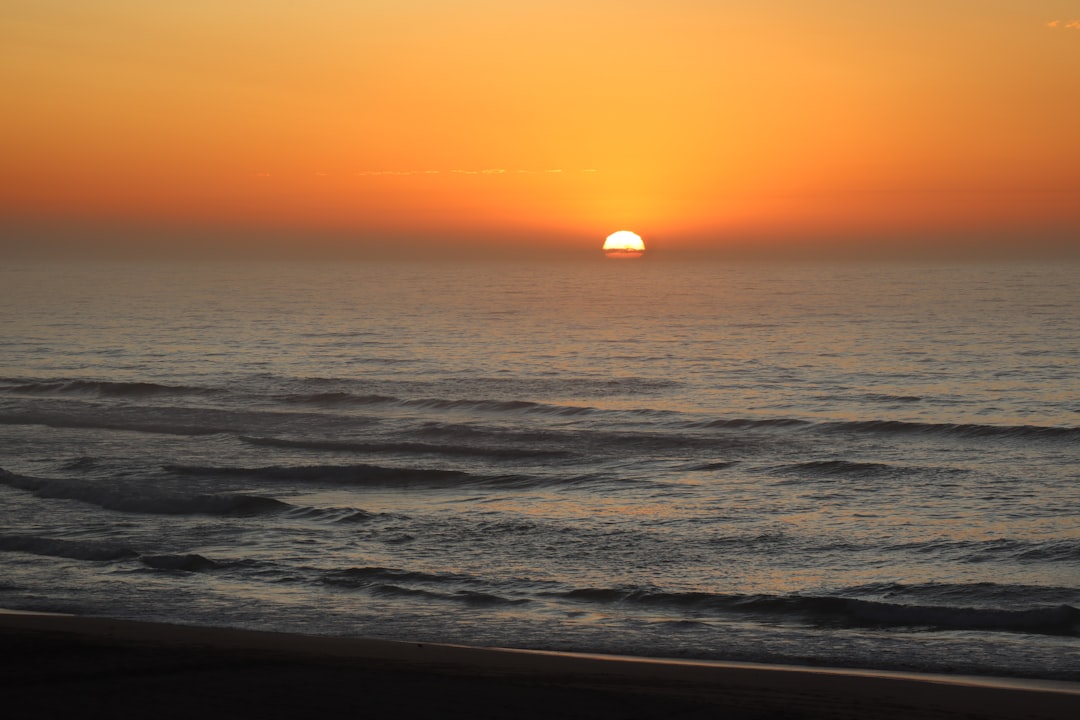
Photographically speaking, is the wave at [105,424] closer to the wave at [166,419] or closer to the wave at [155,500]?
the wave at [166,419]

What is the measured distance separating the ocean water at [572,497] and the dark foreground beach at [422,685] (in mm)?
1023

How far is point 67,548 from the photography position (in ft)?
50.2

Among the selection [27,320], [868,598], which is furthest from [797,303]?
[868,598]

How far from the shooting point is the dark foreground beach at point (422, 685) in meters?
8.38

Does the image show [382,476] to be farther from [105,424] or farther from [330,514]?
[105,424]

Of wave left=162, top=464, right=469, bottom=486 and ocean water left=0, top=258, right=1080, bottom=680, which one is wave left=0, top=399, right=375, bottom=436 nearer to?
ocean water left=0, top=258, right=1080, bottom=680

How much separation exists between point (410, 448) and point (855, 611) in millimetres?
16467

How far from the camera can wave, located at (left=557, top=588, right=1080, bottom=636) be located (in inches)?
465

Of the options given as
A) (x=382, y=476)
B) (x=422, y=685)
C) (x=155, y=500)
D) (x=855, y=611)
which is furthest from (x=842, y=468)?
(x=422, y=685)

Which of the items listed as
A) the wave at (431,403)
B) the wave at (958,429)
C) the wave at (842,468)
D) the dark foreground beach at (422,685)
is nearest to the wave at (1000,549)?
the dark foreground beach at (422,685)

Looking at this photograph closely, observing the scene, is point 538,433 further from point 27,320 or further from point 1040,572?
point 27,320

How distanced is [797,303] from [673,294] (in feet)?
94.4

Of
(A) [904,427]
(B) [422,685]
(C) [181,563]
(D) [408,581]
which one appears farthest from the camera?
(A) [904,427]

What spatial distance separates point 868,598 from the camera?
13141 mm
